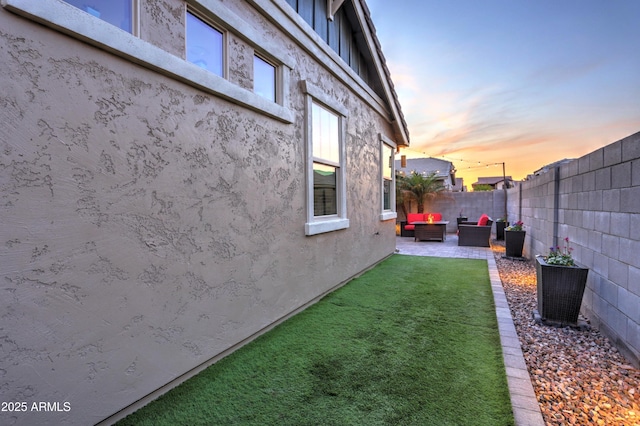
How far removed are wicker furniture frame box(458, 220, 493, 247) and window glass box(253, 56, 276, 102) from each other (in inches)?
394

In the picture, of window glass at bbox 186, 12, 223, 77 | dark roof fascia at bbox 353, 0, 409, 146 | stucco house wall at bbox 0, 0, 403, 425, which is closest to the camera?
stucco house wall at bbox 0, 0, 403, 425

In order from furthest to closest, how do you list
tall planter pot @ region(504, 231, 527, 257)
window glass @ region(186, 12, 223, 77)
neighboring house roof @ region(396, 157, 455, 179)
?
neighboring house roof @ region(396, 157, 455, 179) < tall planter pot @ region(504, 231, 527, 257) < window glass @ region(186, 12, 223, 77)

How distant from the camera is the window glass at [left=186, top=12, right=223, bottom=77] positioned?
2.82 meters

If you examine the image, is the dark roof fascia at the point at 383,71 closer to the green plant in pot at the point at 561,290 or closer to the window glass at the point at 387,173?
the window glass at the point at 387,173

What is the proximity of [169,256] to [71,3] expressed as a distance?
187cm

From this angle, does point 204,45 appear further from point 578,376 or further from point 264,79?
point 578,376

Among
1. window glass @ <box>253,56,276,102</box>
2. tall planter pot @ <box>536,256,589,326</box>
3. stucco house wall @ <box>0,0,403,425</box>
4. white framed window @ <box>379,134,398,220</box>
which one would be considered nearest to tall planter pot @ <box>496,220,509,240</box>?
white framed window @ <box>379,134,398,220</box>

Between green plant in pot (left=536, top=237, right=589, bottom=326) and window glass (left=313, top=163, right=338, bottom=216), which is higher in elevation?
window glass (left=313, top=163, right=338, bottom=216)

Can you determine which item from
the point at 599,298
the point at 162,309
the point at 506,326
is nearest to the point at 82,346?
the point at 162,309

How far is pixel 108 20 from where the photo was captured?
6.92 feet

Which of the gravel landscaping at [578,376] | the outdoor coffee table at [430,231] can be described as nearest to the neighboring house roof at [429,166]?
the outdoor coffee table at [430,231]

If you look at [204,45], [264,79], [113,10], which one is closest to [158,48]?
[113,10]

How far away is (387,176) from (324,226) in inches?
188

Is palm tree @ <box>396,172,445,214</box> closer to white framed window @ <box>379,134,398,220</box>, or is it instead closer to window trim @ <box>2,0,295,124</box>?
white framed window @ <box>379,134,398,220</box>
